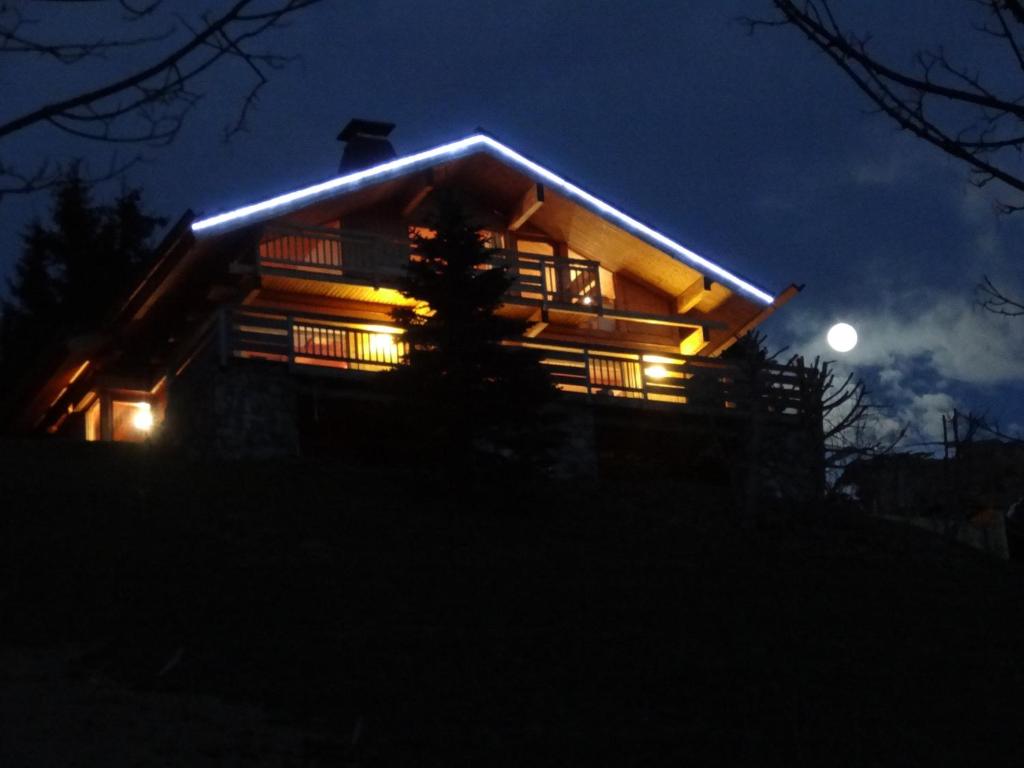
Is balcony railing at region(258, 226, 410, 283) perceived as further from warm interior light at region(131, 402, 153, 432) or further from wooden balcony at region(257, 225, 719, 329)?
warm interior light at region(131, 402, 153, 432)

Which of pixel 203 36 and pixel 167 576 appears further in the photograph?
pixel 167 576

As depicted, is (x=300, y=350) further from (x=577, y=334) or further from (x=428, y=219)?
(x=577, y=334)

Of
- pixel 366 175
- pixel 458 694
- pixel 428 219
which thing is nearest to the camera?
pixel 458 694

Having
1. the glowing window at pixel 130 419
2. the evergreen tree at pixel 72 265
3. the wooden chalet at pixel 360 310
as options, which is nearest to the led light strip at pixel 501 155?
the wooden chalet at pixel 360 310

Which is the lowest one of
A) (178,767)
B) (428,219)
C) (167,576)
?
(178,767)

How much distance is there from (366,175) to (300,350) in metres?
3.40

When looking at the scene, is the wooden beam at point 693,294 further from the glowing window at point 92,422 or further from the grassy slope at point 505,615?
the glowing window at point 92,422

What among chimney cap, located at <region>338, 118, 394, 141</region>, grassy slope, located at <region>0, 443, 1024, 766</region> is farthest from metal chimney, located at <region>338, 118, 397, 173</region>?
grassy slope, located at <region>0, 443, 1024, 766</region>

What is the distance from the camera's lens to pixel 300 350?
27.7 metres

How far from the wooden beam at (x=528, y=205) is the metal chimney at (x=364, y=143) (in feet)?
9.06

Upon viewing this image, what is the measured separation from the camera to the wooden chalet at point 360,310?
26.9 meters

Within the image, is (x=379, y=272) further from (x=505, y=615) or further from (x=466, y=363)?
(x=505, y=615)

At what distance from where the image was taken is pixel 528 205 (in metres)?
31.1

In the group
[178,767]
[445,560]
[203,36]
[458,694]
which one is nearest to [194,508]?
[445,560]
